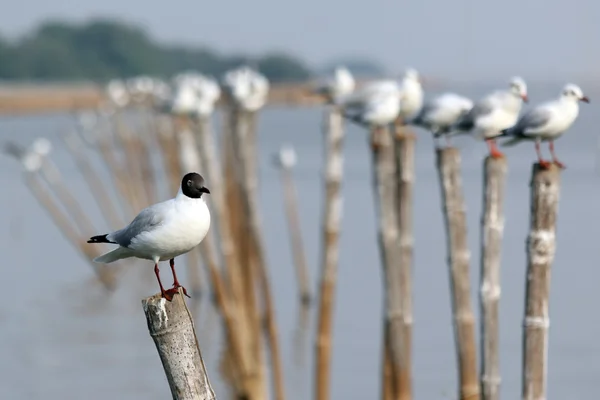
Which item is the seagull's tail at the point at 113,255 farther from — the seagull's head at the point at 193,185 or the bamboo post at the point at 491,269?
the bamboo post at the point at 491,269

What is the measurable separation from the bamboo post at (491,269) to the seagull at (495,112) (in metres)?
0.72

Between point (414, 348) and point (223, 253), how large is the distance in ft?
11.3

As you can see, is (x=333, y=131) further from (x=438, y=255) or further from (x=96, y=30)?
(x=96, y=30)

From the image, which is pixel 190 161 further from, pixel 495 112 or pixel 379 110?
pixel 495 112

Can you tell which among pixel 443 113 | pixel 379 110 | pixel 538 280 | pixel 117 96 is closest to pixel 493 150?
pixel 538 280

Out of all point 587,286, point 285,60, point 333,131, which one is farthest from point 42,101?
point 333,131

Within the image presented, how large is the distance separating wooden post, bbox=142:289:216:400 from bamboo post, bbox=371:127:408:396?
449 cm

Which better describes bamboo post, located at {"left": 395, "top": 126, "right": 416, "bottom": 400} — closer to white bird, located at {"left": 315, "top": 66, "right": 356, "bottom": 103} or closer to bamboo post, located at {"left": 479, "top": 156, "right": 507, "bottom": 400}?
bamboo post, located at {"left": 479, "top": 156, "right": 507, "bottom": 400}

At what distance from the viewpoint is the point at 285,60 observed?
165 metres

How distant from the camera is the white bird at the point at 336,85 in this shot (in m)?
14.1

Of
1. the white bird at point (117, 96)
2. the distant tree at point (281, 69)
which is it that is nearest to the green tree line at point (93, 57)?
the distant tree at point (281, 69)

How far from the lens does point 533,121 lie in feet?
26.5

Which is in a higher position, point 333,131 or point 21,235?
point 21,235

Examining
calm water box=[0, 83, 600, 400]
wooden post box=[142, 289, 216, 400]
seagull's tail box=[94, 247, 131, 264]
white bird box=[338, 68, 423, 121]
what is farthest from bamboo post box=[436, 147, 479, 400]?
calm water box=[0, 83, 600, 400]
